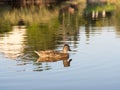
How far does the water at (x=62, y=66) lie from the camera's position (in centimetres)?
1619

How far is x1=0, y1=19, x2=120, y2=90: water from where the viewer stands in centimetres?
1619

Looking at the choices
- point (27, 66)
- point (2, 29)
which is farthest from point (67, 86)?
point (2, 29)

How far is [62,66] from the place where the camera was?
19484mm

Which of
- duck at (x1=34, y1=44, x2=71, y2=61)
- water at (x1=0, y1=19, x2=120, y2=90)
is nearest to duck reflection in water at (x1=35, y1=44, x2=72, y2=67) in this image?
duck at (x1=34, y1=44, x2=71, y2=61)

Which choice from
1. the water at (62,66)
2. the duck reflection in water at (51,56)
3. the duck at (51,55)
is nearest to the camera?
the water at (62,66)

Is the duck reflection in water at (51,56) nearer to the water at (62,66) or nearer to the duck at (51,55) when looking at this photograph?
the duck at (51,55)

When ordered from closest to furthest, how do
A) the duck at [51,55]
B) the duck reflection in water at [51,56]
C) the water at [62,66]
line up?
the water at [62,66] < the duck reflection in water at [51,56] < the duck at [51,55]

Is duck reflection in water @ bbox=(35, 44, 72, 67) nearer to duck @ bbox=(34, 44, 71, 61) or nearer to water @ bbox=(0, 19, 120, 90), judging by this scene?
duck @ bbox=(34, 44, 71, 61)

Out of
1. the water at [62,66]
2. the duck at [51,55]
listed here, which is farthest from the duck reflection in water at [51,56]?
the water at [62,66]

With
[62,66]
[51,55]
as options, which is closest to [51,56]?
[51,55]

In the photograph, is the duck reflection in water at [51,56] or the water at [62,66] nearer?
the water at [62,66]

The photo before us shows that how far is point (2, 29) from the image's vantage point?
34906 millimetres

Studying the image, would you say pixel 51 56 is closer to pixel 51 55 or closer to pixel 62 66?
pixel 51 55

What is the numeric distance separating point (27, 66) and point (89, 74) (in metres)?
2.80
